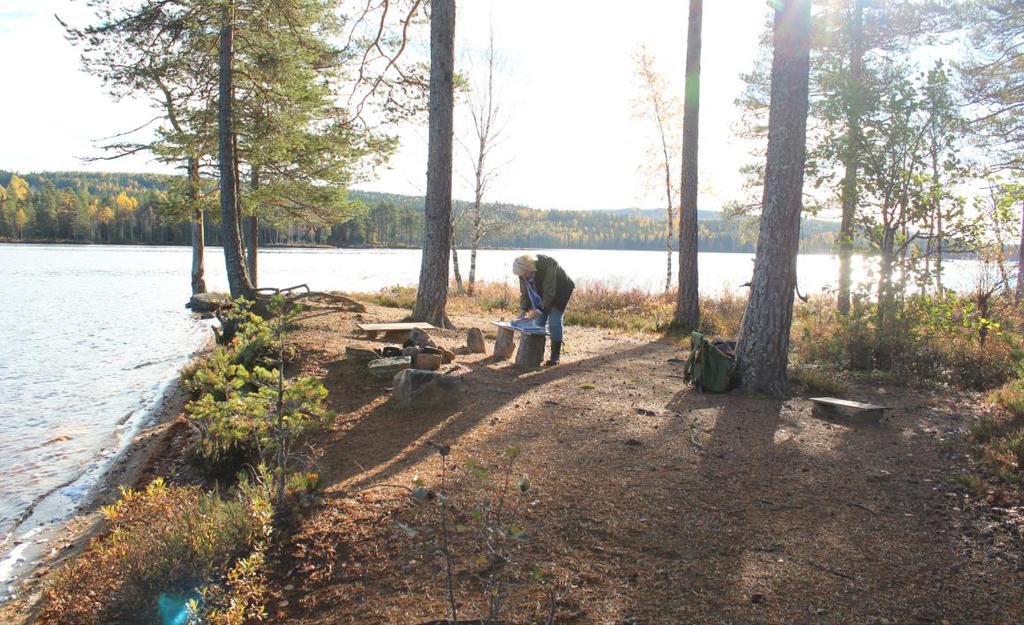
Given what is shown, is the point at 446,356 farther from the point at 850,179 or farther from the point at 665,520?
the point at 850,179

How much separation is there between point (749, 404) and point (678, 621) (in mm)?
3913

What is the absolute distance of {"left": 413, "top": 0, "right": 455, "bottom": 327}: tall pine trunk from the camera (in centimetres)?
944

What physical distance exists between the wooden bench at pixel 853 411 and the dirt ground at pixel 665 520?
0.13 m

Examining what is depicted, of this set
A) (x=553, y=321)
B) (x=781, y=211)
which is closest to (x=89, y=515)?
(x=553, y=321)

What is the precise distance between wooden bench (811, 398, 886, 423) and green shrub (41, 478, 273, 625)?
4993mm

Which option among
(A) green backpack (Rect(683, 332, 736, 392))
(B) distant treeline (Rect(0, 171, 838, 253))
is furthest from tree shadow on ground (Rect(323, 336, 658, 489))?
(B) distant treeline (Rect(0, 171, 838, 253))

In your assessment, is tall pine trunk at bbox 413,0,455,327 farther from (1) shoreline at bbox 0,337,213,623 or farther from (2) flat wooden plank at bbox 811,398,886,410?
(2) flat wooden plank at bbox 811,398,886,410

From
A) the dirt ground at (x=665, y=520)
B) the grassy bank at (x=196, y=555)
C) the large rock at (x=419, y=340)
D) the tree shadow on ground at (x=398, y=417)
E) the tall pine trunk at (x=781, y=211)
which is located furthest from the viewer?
the large rock at (x=419, y=340)

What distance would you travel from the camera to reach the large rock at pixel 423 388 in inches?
231

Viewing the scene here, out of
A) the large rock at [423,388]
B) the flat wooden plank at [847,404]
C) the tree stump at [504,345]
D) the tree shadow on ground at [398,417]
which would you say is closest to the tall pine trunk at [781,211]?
the flat wooden plank at [847,404]

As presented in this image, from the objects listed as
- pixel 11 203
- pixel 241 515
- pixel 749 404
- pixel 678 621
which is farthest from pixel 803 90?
pixel 11 203

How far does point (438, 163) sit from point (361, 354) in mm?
3903

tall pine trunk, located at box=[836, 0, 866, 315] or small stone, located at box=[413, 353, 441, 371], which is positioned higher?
tall pine trunk, located at box=[836, 0, 866, 315]

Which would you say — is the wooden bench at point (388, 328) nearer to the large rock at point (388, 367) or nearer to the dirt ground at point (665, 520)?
the large rock at point (388, 367)
